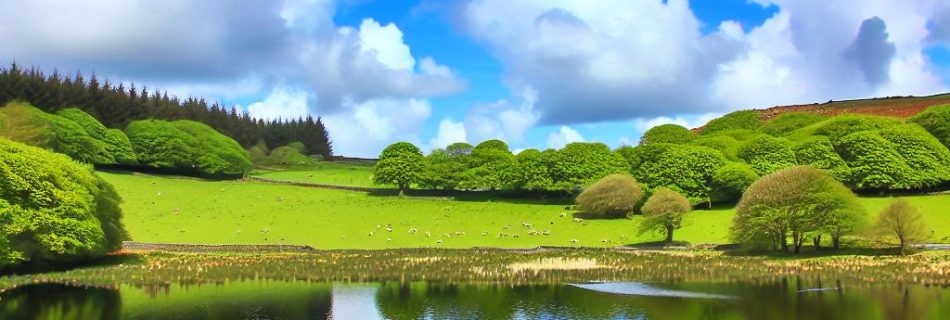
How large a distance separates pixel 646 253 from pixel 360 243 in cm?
2580

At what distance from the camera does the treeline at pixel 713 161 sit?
76.6 metres

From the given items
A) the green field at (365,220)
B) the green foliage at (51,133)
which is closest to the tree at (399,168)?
the green field at (365,220)

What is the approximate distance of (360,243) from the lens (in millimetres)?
67000

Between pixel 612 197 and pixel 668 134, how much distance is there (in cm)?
3878

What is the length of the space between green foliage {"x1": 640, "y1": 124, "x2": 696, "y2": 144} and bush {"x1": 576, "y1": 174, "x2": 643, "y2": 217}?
33278 millimetres

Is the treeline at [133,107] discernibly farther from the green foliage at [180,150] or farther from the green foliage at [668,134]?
the green foliage at [668,134]

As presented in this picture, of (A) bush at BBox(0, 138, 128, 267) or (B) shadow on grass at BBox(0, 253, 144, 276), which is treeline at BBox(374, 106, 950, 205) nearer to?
(B) shadow on grass at BBox(0, 253, 144, 276)

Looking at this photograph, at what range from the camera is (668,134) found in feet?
359

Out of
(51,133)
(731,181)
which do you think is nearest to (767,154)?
(731,181)

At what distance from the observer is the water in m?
31.9

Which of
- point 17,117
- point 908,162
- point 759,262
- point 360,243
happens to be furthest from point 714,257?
point 17,117

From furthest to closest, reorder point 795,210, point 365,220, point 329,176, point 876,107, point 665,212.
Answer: point 329,176
point 876,107
point 365,220
point 665,212
point 795,210

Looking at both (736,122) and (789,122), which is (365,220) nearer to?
(789,122)

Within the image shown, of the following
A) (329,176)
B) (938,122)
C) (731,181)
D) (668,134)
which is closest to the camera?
(731,181)
